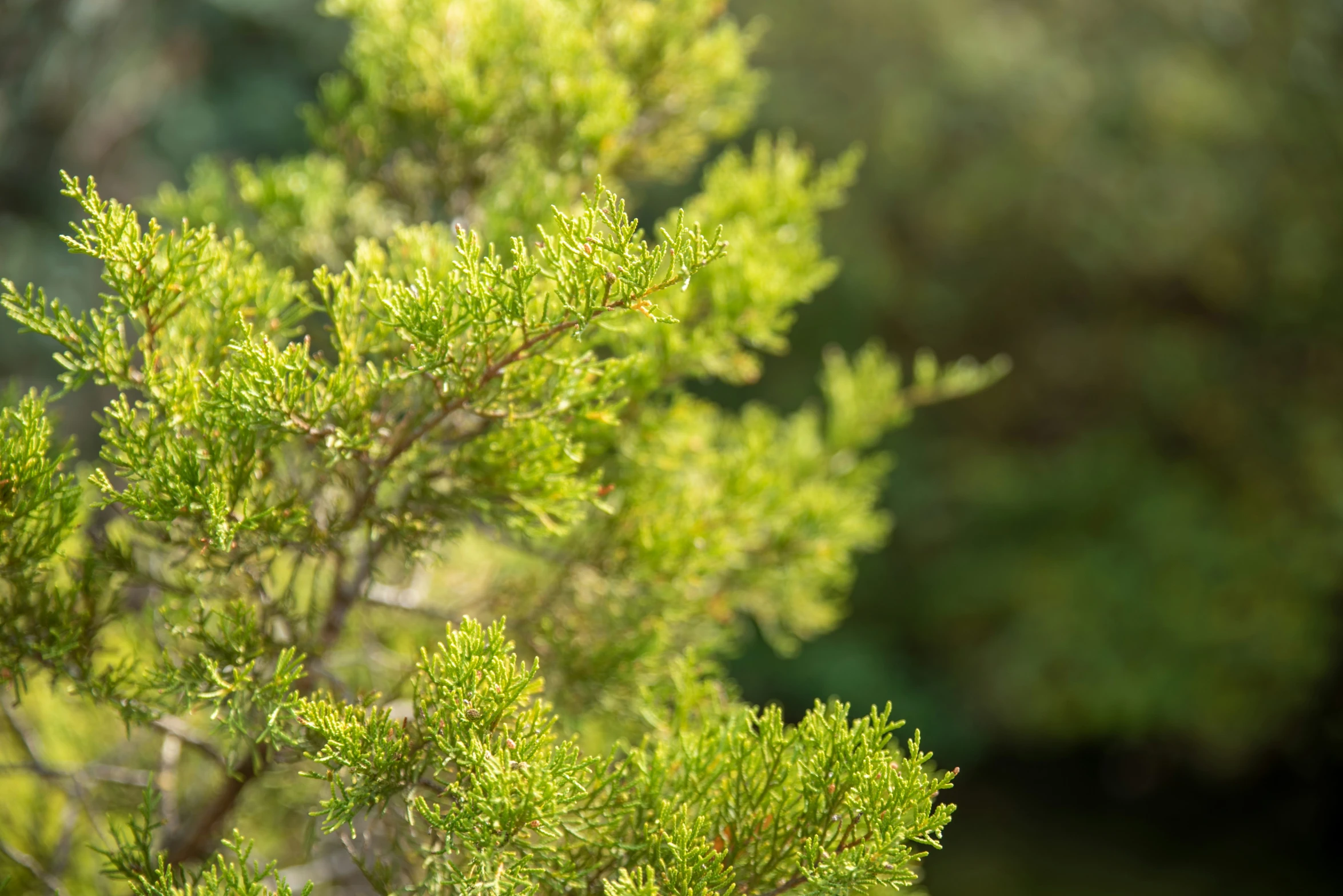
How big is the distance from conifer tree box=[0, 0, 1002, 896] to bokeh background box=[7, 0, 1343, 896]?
4135 millimetres

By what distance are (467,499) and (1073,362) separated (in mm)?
6543

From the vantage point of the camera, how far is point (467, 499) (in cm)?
136

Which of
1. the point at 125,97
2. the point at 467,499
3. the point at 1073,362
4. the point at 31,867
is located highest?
the point at 1073,362

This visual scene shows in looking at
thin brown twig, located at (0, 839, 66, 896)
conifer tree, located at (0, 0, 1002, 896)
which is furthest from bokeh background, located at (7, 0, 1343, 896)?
thin brown twig, located at (0, 839, 66, 896)

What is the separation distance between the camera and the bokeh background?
5.84 metres

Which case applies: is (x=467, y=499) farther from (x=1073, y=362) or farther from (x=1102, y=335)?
(x=1073, y=362)

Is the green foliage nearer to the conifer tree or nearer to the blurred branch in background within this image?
the blurred branch in background

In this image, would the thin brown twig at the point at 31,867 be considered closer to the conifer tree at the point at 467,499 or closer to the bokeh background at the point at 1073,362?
the conifer tree at the point at 467,499

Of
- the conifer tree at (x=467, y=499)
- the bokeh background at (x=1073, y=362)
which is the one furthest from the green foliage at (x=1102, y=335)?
the conifer tree at (x=467, y=499)

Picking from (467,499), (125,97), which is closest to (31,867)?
(467,499)

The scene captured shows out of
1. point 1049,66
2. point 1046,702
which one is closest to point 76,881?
point 1046,702

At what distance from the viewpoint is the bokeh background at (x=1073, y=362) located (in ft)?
19.1

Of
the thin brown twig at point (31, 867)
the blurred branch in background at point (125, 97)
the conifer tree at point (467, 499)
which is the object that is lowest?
the thin brown twig at point (31, 867)

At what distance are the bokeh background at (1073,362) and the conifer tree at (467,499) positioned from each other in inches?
163
